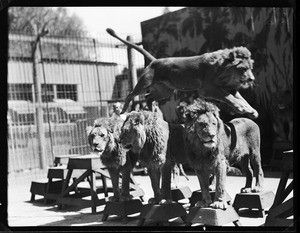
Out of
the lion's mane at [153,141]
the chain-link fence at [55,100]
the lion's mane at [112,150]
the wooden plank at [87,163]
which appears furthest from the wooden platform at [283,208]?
the chain-link fence at [55,100]

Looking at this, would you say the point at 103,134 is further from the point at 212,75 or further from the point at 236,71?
the point at 236,71

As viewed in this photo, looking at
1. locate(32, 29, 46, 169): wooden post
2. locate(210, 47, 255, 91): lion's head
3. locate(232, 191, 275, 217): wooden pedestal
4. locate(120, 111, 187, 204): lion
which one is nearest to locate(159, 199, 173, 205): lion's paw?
locate(120, 111, 187, 204): lion

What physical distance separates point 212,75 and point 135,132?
34.7 inches

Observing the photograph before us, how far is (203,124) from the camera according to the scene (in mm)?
3070

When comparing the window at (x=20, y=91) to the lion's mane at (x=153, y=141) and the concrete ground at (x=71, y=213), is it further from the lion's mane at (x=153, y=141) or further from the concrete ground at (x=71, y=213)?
the lion's mane at (x=153, y=141)

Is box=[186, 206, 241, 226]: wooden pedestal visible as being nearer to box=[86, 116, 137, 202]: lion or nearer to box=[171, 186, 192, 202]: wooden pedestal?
box=[86, 116, 137, 202]: lion

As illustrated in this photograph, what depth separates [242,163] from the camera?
3.91 metres

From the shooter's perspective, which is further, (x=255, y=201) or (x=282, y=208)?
(x=255, y=201)

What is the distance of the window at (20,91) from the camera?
26.6 feet

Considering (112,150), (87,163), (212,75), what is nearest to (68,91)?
(87,163)

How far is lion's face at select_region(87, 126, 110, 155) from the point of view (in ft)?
12.5

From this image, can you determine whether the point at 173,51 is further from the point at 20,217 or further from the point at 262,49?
the point at 20,217

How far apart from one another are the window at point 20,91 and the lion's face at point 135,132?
5123mm
